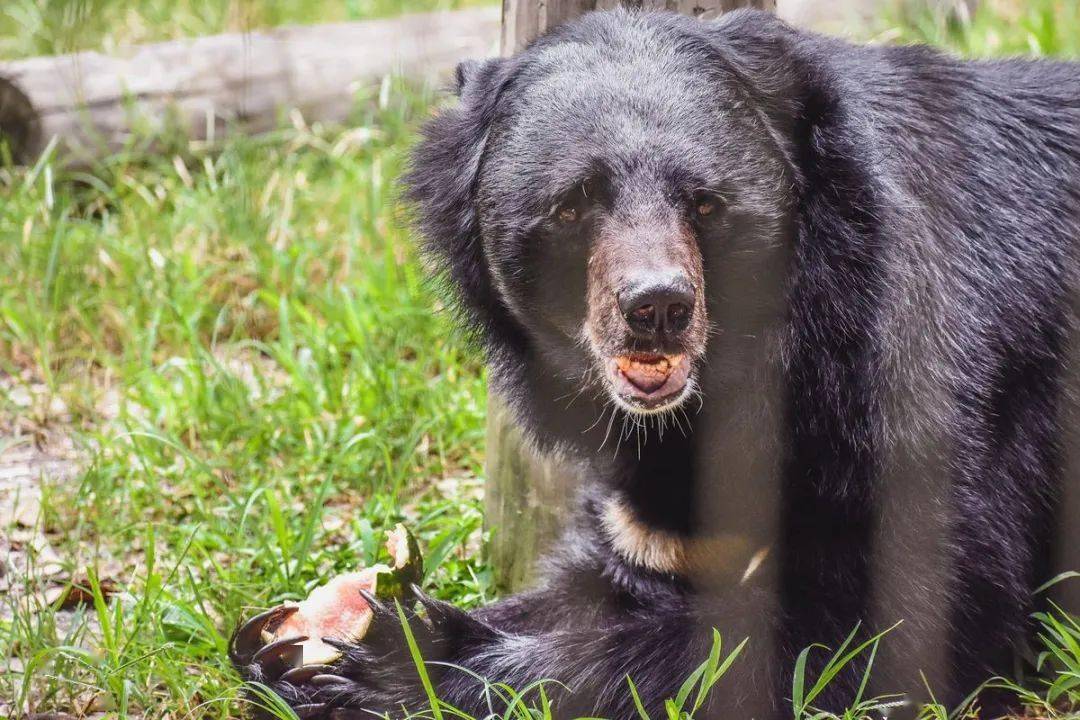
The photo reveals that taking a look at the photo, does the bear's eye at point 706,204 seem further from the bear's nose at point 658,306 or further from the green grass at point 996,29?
the green grass at point 996,29

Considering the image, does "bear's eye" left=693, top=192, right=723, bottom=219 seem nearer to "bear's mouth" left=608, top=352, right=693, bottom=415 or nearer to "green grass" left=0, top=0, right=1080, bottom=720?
"bear's mouth" left=608, top=352, right=693, bottom=415

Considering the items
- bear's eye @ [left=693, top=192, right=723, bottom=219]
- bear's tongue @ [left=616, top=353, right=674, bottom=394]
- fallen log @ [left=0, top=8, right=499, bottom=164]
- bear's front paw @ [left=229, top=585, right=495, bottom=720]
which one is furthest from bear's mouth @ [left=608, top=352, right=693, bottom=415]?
fallen log @ [left=0, top=8, right=499, bottom=164]

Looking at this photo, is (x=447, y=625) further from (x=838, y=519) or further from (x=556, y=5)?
(x=556, y=5)

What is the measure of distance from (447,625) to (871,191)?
1.52m

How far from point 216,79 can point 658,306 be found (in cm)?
465

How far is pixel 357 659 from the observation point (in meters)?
3.38

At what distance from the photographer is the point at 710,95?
10.2 ft

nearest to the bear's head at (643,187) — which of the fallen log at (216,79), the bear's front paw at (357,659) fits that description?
the bear's front paw at (357,659)

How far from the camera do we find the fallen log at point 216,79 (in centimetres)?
647

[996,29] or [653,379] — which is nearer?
[653,379]

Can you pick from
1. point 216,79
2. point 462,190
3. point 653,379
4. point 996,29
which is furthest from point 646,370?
point 996,29

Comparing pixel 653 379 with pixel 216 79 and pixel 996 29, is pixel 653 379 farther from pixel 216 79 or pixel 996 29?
pixel 996 29

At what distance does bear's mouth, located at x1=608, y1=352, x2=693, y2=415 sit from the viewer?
3.07 meters

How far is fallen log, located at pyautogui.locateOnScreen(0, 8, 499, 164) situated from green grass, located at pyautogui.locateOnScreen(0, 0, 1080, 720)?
0.20 metres
